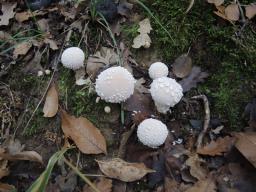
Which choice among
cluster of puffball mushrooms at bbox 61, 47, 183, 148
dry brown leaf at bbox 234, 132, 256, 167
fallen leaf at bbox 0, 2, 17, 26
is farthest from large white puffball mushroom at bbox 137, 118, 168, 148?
fallen leaf at bbox 0, 2, 17, 26

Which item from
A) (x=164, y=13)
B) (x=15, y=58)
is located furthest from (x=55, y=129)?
(x=164, y=13)

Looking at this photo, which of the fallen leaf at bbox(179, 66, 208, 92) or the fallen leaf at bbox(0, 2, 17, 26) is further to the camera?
the fallen leaf at bbox(0, 2, 17, 26)

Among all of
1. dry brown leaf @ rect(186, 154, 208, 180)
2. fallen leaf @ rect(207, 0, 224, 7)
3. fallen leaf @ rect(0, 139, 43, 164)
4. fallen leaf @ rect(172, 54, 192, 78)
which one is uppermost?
fallen leaf @ rect(207, 0, 224, 7)

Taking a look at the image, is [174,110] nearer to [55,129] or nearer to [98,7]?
[55,129]

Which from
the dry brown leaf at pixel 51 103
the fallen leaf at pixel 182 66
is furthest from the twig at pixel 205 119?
the dry brown leaf at pixel 51 103

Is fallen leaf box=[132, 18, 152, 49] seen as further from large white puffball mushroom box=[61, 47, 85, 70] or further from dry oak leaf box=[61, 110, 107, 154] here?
dry oak leaf box=[61, 110, 107, 154]

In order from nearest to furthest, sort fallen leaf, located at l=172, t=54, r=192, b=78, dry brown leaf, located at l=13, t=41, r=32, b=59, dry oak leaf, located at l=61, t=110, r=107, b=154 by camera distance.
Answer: dry oak leaf, located at l=61, t=110, r=107, b=154 → fallen leaf, located at l=172, t=54, r=192, b=78 → dry brown leaf, located at l=13, t=41, r=32, b=59

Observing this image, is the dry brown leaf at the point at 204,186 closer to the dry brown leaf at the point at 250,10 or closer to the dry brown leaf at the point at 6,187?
the dry brown leaf at the point at 6,187
